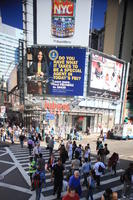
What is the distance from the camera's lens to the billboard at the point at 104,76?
1075 inches

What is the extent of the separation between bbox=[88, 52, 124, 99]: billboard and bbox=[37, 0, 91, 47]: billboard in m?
4.97

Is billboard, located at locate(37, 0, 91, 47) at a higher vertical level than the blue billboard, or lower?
higher

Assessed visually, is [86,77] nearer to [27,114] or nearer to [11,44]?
[27,114]

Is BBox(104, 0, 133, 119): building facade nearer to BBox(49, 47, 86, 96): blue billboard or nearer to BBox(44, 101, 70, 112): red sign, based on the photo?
BBox(49, 47, 86, 96): blue billboard

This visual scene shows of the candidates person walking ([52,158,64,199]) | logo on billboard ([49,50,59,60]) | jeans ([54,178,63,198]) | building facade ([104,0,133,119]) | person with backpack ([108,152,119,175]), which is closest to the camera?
person walking ([52,158,64,199])

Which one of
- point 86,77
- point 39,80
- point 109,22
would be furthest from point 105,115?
point 109,22

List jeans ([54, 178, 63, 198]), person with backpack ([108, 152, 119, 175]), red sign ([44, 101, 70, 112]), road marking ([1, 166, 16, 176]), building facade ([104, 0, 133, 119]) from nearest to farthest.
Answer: jeans ([54, 178, 63, 198]) < road marking ([1, 166, 16, 176]) < person with backpack ([108, 152, 119, 175]) < red sign ([44, 101, 70, 112]) < building facade ([104, 0, 133, 119])

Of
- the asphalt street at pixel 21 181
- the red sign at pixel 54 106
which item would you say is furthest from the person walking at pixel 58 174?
the red sign at pixel 54 106

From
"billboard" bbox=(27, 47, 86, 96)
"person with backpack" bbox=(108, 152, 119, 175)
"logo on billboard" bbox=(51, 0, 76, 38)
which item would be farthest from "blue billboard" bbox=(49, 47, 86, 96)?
"person with backpack" bbox=(108, 152, 119, 175)

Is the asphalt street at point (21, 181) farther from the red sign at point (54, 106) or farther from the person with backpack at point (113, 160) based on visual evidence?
the red sign at point (54, 106)

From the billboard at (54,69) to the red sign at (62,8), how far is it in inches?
319

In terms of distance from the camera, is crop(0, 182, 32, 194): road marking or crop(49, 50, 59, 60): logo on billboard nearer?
crop(0, 182, 32, 194): road marking

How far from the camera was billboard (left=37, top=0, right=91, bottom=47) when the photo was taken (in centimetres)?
2775

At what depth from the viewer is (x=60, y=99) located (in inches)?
1014
